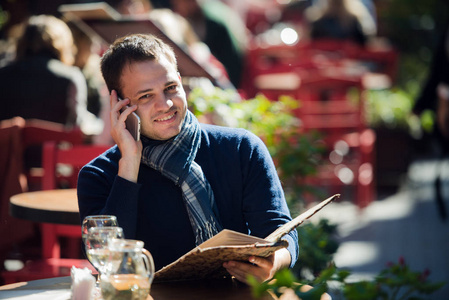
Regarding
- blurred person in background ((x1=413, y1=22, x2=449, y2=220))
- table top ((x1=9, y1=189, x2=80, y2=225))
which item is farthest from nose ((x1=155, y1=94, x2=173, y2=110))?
blurred person in background ((x1=413, y1=22, x2=449, y2=220))

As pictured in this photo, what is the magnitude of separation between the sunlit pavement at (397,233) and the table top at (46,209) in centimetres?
180

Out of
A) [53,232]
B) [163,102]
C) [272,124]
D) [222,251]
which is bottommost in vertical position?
[53,232]

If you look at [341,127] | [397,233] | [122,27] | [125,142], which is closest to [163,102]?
[125,142]

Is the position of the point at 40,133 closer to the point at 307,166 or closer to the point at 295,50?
the point at 307,166

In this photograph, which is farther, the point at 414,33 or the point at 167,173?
the point at 414,33

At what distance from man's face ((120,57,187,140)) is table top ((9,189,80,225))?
97 cm

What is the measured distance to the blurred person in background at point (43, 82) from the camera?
18.7 ft

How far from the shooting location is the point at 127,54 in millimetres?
2475

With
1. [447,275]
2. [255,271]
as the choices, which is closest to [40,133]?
[255,271]

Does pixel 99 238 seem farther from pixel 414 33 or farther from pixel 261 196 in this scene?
pixel 414 33

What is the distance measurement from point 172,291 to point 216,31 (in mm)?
6047

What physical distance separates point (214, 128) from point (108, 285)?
1031mm

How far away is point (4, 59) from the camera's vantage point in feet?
23.6

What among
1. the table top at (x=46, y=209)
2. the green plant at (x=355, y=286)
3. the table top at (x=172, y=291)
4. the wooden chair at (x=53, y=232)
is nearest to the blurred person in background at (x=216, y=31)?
the wooden chair at (x=53, y=232)
